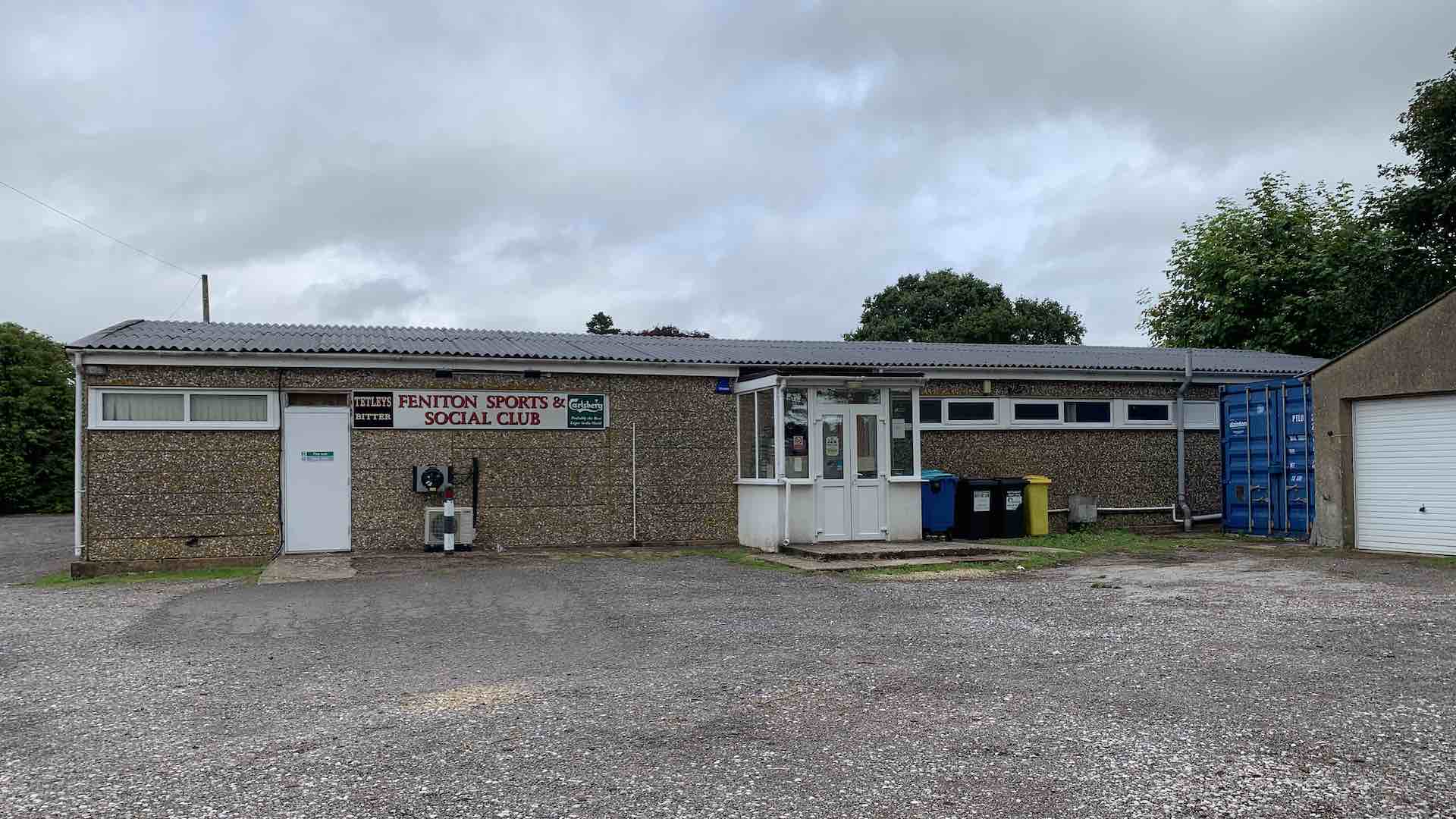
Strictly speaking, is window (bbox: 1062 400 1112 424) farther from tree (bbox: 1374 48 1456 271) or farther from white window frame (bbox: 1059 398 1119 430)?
tree (bbox: 1374 48 1456 271)

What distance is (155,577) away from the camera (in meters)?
13.5

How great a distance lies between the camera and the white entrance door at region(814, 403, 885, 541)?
15844 millimetres

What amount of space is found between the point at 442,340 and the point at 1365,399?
45.6 feet

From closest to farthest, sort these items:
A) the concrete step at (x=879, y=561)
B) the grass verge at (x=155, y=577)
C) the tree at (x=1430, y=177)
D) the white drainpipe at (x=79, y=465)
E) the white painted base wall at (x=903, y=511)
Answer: the grass verge at (x=155, y=577) < the concrete step at (x=879, y=561) < the white drainpipe at (x=79, y=465) < the white painted base wall at (x=903, y=511) < the tree at (x=1430, y=177)

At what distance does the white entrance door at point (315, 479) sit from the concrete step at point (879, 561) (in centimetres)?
592

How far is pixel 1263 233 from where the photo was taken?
36.2 meters

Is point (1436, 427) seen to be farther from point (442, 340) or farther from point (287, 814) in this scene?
point (287, 814)

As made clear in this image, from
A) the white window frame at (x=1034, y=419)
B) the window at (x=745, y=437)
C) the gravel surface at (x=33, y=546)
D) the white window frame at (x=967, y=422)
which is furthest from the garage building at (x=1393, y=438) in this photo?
the gravel surface at (x=33, y=546)

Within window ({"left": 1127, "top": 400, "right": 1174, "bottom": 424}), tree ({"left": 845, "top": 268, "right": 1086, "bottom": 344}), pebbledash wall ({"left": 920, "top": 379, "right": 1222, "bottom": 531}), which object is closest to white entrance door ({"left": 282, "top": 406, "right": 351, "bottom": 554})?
pebbledash wall ({"left": 920, "top": 379, "right": 1222, "bottom": 531})

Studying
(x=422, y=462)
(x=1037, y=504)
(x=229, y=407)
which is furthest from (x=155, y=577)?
(x=1037, y=504)

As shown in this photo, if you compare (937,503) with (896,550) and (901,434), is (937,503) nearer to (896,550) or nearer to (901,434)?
(901,434)

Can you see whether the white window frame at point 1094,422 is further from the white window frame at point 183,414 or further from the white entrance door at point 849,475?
the white window frame at point 183,414

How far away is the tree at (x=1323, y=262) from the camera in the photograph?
27.4 m

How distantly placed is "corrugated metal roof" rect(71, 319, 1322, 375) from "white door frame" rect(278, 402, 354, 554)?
0.83 metres
